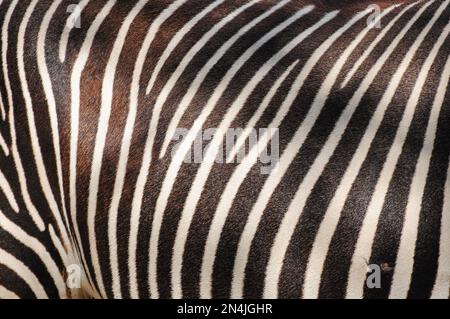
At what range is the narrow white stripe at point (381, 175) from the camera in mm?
1470

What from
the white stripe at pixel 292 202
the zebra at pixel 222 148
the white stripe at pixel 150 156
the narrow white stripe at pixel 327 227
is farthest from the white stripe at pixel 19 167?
the narrow white stripe at pixel 327 227

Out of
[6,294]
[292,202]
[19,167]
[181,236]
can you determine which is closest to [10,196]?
[19,167]

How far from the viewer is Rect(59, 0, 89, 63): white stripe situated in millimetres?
1821

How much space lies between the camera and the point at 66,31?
185cm

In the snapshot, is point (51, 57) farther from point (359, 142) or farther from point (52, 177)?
point (359, 142)

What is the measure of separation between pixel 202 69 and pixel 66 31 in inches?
17.9

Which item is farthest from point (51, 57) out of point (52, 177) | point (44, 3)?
point (52, 177)

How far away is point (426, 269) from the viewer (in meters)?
1.43

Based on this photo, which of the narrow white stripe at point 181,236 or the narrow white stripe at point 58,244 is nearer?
the narrow white stripe at point 181,236

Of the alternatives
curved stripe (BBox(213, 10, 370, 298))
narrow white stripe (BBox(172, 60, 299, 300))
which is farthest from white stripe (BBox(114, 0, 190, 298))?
curved stripe (BBox(213, 10, 370, 298))

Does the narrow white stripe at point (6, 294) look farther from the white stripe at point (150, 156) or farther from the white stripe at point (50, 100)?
the white stripe at point (150, 156)

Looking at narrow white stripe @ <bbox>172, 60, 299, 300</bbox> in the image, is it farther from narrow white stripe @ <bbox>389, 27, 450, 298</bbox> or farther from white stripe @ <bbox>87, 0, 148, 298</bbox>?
narrow white stripe @ <bbox>389, 27, 450, 298</bbox>

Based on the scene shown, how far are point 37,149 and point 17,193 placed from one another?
16 centimetres

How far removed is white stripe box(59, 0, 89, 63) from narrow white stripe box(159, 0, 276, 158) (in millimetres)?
355
